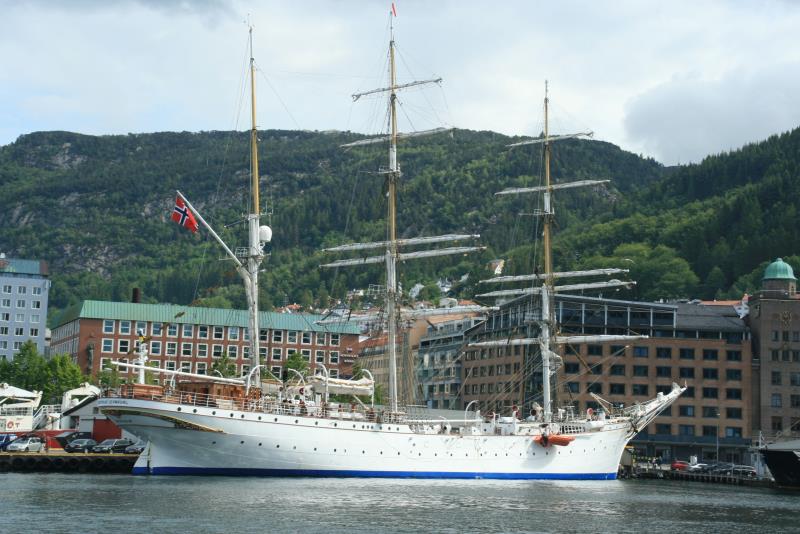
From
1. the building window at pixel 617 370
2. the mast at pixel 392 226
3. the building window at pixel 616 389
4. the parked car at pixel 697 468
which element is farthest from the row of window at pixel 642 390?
the mast at pixel 392 226

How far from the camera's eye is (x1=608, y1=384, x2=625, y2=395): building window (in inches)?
5733

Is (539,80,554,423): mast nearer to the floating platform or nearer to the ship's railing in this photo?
the ship's railing

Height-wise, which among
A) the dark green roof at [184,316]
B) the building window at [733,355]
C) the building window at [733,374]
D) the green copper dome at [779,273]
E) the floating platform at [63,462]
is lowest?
the floating platform at [63,462]

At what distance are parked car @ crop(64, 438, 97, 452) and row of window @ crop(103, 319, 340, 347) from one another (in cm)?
7046

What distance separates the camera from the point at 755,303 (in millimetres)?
149500

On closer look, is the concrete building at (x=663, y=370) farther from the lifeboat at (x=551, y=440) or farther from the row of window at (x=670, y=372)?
the lifeboat at (x=551, y=440)

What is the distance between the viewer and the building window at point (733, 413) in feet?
472

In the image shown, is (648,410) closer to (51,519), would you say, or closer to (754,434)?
(754,434)

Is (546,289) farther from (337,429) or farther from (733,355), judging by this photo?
(733,355)

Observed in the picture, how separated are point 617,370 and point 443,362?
26.7 meters

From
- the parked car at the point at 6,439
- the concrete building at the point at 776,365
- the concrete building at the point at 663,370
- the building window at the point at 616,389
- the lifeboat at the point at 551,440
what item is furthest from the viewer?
the building window at the point at 616,389

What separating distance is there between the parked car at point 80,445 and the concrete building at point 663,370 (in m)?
57.7

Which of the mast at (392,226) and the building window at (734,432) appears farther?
the building window at (734,432)

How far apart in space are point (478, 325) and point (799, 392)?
40673mm
